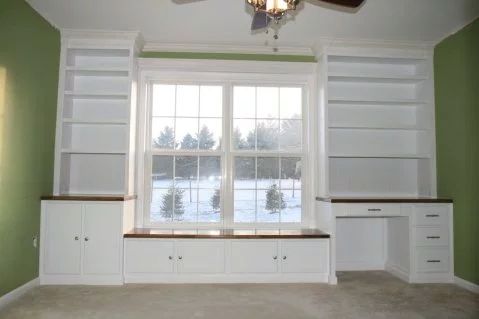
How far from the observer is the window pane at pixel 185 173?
4.20 m

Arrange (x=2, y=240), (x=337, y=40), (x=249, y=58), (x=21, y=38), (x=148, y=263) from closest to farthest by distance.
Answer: (x=2, y=240) < (x=21, y=38) < (x=148, y=263) < (x=337, y=40) < (x=249, y=58)

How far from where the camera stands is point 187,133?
13.9 feet

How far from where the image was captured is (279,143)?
4.29 m

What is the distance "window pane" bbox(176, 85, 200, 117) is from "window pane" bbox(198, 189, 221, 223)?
897mm

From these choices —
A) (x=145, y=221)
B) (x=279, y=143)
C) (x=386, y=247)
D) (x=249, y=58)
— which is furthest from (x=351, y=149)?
(x=145, y=221)

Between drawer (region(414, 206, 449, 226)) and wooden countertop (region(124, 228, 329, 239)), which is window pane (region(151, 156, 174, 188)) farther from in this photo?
drawer (region(414, 206, 449, 226))

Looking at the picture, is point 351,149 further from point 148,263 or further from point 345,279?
point 148,263

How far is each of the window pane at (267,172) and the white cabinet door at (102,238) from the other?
61.3 inches

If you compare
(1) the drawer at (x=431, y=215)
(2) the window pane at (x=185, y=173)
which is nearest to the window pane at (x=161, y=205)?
(2) the window pane at (x=185, y=173)

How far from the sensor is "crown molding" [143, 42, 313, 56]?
413cm

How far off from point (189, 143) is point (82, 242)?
4.94 feet

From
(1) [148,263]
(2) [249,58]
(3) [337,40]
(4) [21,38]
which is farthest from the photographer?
(2) [249,58]

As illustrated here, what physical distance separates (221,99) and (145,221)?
5.29ft

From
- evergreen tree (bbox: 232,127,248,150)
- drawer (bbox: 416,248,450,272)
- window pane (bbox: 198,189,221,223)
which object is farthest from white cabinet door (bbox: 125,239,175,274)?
drawer (bbox: 416,248,450,272)
